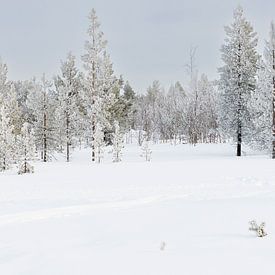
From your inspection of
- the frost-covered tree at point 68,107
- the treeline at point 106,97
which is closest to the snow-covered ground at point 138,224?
the treeline at point 106,97

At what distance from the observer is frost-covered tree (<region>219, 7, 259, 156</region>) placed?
1258 inches

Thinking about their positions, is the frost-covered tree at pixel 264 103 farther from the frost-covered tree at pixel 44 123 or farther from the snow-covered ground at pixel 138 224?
the frost-covered tree at pixel 44 123

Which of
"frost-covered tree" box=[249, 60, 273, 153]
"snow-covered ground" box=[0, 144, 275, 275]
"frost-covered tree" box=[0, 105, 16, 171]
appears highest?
"frost-covered tree" box=[249, 60, 273, 153]

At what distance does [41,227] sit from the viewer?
8.01 metres

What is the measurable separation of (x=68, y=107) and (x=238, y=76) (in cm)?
1435

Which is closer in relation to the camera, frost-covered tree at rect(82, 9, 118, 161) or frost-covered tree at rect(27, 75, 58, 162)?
frost-covered tree at rect(82, 9, 118, 161)

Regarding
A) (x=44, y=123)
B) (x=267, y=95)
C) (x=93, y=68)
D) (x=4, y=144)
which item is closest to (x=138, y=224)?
(x=4, y=144)

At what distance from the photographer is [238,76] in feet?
106

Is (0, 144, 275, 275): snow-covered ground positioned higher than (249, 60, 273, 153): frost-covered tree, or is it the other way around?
(249, 60, 273, 153): frost-covered tree

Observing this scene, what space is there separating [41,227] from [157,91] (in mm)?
101826

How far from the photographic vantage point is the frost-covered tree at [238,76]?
105 feet

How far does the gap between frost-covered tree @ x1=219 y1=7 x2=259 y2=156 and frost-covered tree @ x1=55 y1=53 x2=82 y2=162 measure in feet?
40.3

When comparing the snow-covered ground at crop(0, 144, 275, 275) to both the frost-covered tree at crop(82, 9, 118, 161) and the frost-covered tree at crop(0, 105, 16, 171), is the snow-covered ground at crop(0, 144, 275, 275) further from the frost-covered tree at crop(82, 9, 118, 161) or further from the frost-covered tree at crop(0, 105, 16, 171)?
the frost-covered tree at crop(82, 9, 118, 161)

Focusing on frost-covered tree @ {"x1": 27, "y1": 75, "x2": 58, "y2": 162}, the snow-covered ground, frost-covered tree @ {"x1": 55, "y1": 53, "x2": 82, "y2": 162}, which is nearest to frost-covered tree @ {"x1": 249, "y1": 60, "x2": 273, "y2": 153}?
the snow-covered ground
